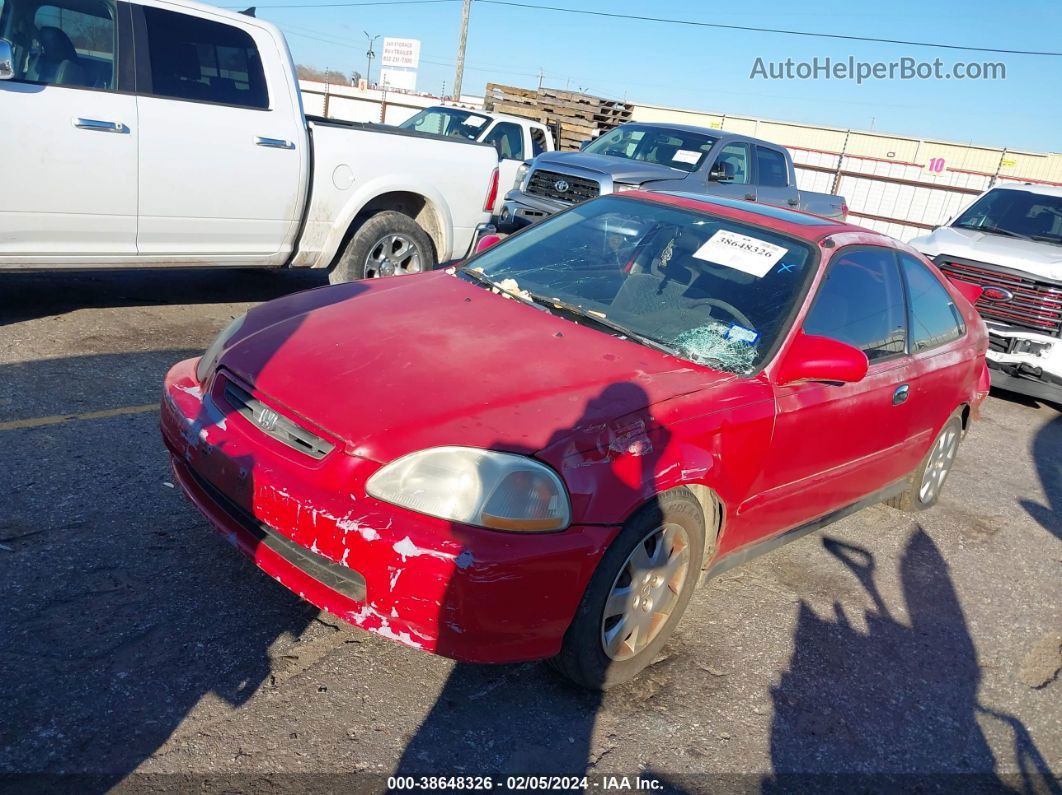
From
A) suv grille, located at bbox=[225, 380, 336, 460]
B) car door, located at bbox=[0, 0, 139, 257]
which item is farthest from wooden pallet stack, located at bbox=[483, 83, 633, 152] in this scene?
suv grille, located at bbox=[225, 380, 336, 460]

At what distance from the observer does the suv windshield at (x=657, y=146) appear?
1071cm

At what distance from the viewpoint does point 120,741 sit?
8.05 feet

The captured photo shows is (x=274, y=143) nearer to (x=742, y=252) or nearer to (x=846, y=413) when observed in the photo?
(x=742, y=252)

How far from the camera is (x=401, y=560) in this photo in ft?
8.38

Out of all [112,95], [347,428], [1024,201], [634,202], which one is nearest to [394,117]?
[1024,201]

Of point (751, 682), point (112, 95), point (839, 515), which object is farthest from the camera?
point (112, 95)

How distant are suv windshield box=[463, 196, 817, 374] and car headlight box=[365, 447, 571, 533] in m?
1.08

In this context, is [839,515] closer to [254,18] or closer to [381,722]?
[381,722]

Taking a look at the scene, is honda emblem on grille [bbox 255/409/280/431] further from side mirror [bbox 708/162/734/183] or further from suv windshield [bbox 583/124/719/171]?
side mirror [bbox 708/162/734/183]

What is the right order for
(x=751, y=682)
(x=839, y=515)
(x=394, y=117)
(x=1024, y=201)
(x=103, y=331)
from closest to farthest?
(x=751, y=682) → (x=839, y=515) → (x=103, y=331) → (x=1024, y=201) → (x=394, y=117)

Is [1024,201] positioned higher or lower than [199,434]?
higher

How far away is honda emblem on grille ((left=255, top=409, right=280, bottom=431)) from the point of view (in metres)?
2.92

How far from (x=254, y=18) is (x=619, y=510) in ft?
16.9

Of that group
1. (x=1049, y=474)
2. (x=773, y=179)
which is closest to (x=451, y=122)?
(x=773, y=179)
